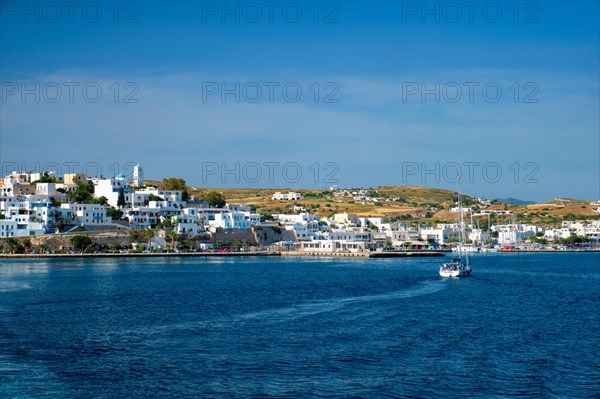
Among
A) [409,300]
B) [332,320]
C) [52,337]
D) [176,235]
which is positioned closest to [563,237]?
[176,235]

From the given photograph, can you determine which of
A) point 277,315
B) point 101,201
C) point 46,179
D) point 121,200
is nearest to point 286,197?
point 46,179

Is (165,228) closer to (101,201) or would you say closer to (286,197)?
(101,201)

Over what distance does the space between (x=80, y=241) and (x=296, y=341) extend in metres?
68.9

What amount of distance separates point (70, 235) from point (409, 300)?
201 feet

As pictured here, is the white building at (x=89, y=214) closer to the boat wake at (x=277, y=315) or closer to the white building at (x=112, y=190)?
the white building at (x=112, y=190)

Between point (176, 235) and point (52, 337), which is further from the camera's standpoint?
point (176, 235)

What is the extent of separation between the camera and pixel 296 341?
2755cm

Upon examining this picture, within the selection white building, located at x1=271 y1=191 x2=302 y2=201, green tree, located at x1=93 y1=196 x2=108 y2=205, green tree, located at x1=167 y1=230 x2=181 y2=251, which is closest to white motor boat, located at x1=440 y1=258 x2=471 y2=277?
green tree, located at x1=167 y1=230 x2=181 y2=251

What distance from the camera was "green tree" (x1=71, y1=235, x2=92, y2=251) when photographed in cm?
9162

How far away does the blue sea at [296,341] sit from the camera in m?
21.3

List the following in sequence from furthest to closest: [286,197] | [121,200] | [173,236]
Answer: [286,197] → [121,200] → [173,236]

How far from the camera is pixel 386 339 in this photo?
92.5 feet

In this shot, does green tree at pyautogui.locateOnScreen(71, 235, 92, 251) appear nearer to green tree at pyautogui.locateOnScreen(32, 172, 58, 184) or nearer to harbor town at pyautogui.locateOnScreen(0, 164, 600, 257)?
harbor town at pyautogui.locateOnScreen(0, 164, 600, 257)

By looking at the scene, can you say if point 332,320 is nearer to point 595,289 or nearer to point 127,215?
point 595,289
